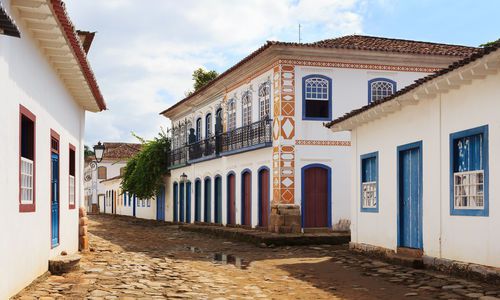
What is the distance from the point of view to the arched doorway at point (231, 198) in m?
25.3

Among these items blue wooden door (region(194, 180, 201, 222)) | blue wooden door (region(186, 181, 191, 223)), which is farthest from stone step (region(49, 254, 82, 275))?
blue wooden door (region(186, 181, 191, 223))

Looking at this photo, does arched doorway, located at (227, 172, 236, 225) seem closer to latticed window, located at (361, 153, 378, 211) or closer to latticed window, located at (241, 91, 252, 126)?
latticed window, located at (241, 91, 252, 126)

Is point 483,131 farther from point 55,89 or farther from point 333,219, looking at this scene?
point 333,219

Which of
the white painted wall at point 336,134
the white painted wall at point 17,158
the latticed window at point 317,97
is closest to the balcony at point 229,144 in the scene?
the white painted wall at point 336,134

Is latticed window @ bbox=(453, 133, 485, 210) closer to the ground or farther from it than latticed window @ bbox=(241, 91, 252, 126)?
closer to the ground

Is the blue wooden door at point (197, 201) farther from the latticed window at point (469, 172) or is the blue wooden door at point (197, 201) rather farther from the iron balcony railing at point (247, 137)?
the latticed window at point (469, 172)

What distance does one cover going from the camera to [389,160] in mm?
13242

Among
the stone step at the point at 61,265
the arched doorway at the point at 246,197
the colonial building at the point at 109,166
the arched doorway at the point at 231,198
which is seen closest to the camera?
the stone step at the point at 61,265

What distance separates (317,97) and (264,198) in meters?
3.91

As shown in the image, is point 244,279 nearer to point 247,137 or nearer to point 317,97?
point 317,97

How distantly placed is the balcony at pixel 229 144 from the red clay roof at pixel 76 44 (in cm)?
805

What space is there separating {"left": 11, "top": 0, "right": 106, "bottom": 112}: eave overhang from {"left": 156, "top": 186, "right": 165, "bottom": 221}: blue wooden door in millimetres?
24486

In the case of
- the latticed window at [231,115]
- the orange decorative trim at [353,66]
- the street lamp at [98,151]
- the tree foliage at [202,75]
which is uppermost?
the tree foliage at [202,75]

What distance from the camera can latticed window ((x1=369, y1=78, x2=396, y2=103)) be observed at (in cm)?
2123
